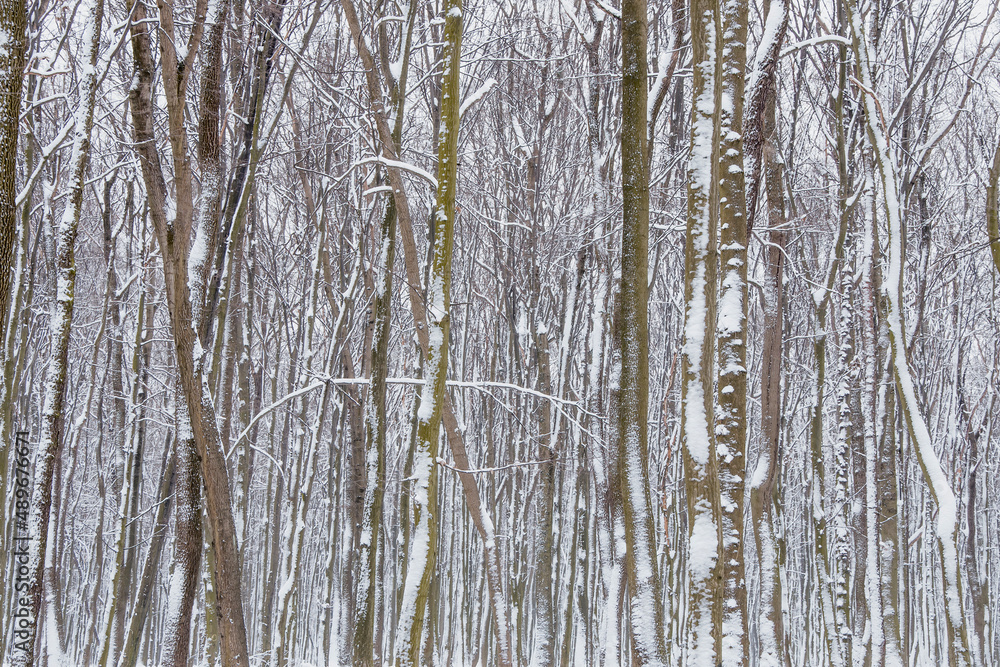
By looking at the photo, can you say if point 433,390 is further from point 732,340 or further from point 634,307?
point 732,340

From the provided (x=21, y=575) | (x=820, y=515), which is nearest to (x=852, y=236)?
(x=820, y=515)

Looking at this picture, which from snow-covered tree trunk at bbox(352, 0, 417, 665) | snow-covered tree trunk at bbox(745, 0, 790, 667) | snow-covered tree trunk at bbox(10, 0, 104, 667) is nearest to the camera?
snow-covered tree trunk at bbox(745, 0, 790, 667)

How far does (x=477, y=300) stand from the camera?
18.4m

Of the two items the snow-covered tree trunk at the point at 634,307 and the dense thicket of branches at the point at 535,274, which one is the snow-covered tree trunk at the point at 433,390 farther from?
the snow-covered tree trunk at the point at 634,307

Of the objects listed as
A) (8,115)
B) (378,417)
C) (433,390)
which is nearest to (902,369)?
(433,390)

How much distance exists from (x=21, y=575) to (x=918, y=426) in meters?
7.04

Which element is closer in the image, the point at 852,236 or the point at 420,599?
the point at 420,599

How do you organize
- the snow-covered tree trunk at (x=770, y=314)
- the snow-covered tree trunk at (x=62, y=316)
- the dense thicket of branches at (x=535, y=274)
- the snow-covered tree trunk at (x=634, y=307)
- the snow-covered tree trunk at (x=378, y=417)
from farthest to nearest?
the snow-covered tree trunk at (x=378, y=417) < the snow-covered tree trunk at (x=62, y=316) < the snow-covered tree trunk at (x=770, y=314) < the snow-covered tree trunk at (x=634, y=307) < the dense thicket of branches at (x=535, y=274)

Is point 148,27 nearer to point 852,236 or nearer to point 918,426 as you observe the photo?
point 918,426

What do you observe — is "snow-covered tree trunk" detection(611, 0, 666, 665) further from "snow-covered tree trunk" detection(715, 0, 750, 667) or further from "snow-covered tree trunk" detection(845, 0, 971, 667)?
"snow-covered tree trunk" detection(845, 0, 971, 667)

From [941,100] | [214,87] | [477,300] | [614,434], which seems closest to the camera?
[614,434]

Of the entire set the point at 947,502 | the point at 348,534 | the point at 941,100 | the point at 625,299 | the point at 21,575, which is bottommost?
the point at 348,534

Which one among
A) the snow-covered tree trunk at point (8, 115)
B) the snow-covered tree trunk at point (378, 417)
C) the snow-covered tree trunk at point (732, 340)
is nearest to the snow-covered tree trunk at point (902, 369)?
the snow-covered tree trunk at point (732, 340)

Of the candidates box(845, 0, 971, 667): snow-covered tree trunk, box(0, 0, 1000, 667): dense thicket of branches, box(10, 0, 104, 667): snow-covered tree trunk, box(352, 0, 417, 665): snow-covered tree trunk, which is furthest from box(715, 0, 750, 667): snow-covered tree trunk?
box(10, 0, 104, 667): snow-covered tree trunk
